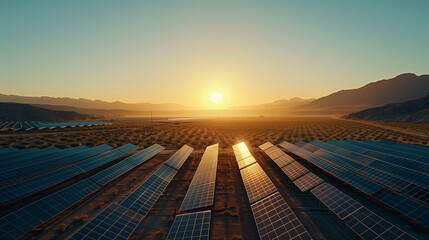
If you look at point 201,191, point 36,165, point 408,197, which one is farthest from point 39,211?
point 408,197

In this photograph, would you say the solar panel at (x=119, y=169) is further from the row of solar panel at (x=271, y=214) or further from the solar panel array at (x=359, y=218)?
the solar panel array at (x=359, y=218)

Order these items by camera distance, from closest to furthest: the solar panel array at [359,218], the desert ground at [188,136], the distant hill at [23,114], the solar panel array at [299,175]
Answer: the solar panel array at [359,218] < the solar panel array at [299,175] < the desert ground at [188,136] < the distant hill at [23,114]

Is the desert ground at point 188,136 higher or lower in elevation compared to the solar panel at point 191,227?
lower

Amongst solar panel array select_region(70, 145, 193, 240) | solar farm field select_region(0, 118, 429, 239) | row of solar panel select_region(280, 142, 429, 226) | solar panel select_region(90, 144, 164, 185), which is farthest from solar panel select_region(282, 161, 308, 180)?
solar panel select_region(90, 144, 164, 185)

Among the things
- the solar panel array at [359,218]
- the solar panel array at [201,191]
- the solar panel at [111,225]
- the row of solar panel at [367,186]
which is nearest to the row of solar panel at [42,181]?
the solar panel at [111,225]

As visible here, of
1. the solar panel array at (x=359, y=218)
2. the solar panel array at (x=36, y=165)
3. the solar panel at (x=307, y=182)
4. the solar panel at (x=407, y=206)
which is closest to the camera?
the solar panel array at (x=359, y=218)

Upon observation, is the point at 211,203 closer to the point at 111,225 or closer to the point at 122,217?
the point at 122,217
